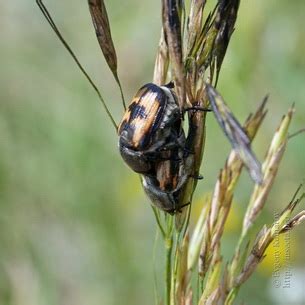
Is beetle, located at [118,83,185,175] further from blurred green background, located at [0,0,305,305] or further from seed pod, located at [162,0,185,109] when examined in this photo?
blurred green background, located at [0,0,305,305]

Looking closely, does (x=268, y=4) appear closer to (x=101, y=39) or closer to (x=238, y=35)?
(x=238, y=35)

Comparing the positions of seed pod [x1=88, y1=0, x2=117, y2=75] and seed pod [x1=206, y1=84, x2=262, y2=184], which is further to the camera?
seed pod [x1=88, y1=0, x2=117, y2=75]

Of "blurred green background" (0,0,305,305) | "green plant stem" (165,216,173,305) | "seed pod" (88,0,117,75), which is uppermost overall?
"blurred green background" (0,0,305,305)

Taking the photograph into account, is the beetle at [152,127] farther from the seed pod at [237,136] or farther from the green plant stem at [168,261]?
the seed pod at [237,136]

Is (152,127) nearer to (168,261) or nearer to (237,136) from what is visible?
(168,261)

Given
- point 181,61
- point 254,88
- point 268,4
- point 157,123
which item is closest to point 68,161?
point 254,88

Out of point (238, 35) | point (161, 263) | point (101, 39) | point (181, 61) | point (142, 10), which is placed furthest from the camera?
point (142, 10)

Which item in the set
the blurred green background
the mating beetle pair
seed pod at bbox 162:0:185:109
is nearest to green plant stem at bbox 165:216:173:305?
the mating beetle pair
